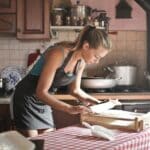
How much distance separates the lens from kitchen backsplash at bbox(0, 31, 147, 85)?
3.42m

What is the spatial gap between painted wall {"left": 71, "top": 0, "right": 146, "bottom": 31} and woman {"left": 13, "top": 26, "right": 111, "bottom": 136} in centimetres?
146

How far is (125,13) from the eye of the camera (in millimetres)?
3484

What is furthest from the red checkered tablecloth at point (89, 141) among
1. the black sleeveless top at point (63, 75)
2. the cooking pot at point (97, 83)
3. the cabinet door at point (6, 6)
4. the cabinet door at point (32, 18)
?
the cabinet door at point (6, 6)

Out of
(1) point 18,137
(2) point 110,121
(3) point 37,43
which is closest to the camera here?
(1) point 18,137

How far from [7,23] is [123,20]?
1.14 meters

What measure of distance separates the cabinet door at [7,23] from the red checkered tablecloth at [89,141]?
1.70m

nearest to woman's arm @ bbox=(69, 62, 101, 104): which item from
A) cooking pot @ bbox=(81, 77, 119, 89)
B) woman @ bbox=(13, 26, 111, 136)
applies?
woman @ bbox=(13, 26, 111, 136)

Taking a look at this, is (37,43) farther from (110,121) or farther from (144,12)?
(110,121)

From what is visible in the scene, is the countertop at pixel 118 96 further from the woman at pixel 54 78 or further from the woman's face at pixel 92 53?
the woman's face at pixel 92 53

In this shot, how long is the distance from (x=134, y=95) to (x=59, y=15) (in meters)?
0.99

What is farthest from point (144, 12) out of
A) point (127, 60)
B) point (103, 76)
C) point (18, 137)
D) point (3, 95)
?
point (18, 137)

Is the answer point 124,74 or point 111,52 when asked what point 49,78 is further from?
point 111,52

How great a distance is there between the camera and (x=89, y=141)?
1449 millimetres

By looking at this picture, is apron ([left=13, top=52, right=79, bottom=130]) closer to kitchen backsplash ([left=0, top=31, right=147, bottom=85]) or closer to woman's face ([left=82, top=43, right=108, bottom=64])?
woman's face ([left=82, top=43, right=108, bottom=64])
